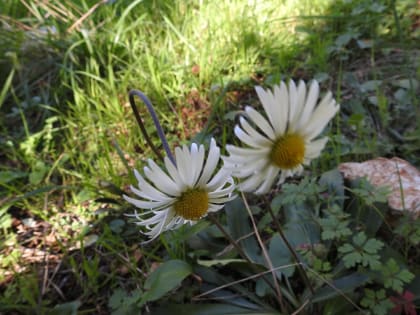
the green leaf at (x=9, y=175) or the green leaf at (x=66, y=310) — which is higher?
the green leaf at (x=9, y=175)

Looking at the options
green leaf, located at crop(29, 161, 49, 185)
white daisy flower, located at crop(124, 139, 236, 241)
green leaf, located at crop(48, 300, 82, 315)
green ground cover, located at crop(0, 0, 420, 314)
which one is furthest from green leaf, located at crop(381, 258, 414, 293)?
green leaf, located at crop(29, 161, 49, 185)

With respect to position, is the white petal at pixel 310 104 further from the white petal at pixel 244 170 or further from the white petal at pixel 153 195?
the white petal at pixel 153 195

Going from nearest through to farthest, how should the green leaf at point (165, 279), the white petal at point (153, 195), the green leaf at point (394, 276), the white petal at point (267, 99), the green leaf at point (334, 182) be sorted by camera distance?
the white petal at point (267, 99)
the white petal at point (153, 195)
the green leaf at point (394, 276)
the green leaf at point (165, 279)
the green leaf at point (334, 182)

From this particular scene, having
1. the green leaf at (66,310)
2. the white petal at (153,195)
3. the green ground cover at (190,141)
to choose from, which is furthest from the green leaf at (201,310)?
the white petal at (153,195)

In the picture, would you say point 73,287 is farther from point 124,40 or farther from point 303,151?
point 124,40

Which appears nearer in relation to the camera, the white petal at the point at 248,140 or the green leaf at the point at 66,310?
the white petal at the point at 248,140

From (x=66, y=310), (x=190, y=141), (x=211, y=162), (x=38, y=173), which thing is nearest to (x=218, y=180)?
(x=211, y=162)

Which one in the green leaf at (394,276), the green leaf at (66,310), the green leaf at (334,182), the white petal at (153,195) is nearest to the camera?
the white petal at (153,195)

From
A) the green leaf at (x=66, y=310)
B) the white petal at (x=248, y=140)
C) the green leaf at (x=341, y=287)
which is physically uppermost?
the white petal at (x=248, y=140)
